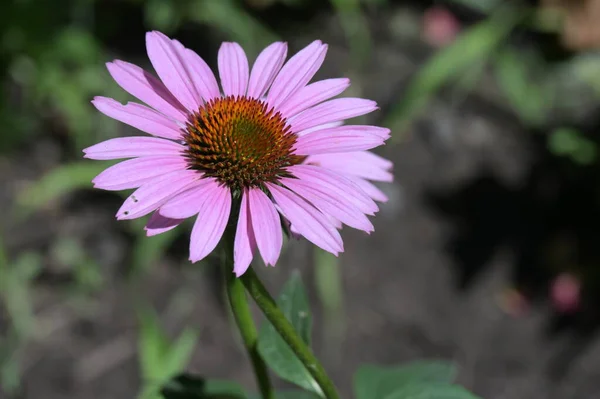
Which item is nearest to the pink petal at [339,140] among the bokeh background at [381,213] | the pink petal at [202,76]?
the pink petal at [202,76]

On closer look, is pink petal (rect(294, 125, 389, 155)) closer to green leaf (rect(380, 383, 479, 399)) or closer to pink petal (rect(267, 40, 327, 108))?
pink petal (rect(267, 40, 327, 108))

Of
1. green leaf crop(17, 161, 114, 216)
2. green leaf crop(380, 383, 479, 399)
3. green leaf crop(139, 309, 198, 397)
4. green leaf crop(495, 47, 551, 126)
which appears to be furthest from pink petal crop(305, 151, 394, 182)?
green leaf crop(495, 47, 551, 126)

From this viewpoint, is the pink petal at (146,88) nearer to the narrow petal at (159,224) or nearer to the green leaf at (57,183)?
the narrow petal at (159,224)

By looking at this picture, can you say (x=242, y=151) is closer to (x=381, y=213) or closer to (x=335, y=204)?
(x=335, y=204)

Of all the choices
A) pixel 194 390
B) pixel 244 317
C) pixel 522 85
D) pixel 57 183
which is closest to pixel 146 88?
pixel 244 317

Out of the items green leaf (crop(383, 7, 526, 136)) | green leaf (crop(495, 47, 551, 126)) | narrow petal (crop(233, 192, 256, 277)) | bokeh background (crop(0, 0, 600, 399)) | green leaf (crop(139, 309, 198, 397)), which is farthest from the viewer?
green leaf (crop(495, 47, 551, 126))

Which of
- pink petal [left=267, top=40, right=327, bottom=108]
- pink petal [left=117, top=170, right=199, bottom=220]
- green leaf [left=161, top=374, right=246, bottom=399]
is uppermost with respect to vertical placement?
pink petal [left=267, top=40, right=327, bottom=108]

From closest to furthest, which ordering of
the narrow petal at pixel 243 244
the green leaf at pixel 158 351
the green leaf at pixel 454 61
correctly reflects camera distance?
the narrow petal at pixel 243 244, the green leaf at pixel 158 351, the green leaf at pixel 454 61

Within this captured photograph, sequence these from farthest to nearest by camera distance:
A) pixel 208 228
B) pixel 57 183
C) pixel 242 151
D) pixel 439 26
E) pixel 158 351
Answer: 1. pixel 439 26
2. pixel 57 183
3. pixel 158 351
4. pixel 242 151
5. pixel 208 228
